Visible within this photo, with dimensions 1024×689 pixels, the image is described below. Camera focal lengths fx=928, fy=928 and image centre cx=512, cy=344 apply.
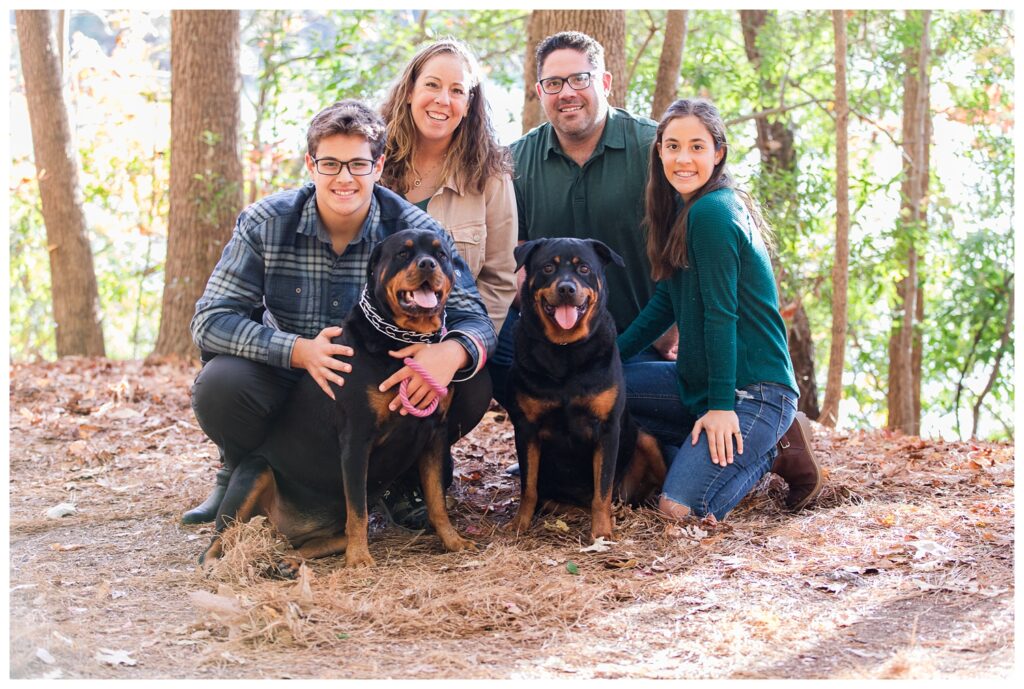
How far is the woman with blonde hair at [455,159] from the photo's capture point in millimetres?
4340

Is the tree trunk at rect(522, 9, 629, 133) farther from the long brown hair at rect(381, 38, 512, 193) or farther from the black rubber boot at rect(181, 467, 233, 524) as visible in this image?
the black rubber boot at rect(181, 467, 233, 524)

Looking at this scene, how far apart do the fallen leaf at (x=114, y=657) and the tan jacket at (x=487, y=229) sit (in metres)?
2.37

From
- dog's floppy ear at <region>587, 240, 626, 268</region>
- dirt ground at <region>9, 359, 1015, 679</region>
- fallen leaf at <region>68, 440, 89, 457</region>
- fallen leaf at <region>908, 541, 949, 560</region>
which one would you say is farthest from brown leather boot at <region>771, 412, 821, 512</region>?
fallen leaf at <region>68, 440, 89, 457</region>

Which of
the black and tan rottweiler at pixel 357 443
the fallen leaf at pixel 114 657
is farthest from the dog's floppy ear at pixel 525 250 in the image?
the fallen leaf at pixel 114 657

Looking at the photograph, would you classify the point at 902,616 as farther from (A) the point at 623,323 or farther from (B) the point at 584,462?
(A) the point at 623,323

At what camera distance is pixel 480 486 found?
4.73 meters

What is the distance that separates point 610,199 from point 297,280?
1.76m

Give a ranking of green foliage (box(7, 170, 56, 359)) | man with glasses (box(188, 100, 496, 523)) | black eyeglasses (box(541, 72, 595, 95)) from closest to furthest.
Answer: man with glasses (box(188, 100, 496, 523)), black eyeglasses (box(541, 72, 595, 95)), green foliage (box(7, 170, 56, 359))

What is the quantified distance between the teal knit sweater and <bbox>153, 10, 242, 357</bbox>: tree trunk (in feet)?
19.8

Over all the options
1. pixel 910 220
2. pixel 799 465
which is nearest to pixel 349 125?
pixel 799 465

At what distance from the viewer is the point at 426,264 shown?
3.31 metres

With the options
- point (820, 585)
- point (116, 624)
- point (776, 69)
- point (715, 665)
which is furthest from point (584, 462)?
point (776, 69)

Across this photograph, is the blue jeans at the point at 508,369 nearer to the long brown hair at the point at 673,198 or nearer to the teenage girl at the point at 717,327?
the teenage girl at the point at 717,327

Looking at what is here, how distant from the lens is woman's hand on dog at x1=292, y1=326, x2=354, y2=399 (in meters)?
3.40
